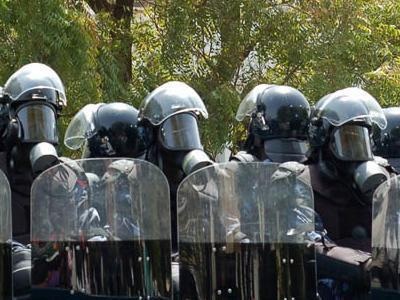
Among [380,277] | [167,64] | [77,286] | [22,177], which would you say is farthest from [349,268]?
[167,64]

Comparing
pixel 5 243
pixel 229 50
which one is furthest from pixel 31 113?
pixel 229 50

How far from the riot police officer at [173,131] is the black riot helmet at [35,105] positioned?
56 centimetres

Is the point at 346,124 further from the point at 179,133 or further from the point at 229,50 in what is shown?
the point at 229,50

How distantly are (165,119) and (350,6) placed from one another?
20.7 feet

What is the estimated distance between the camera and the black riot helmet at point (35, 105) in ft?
22.5

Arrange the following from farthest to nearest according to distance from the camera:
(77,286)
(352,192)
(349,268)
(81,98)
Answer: (81,98) → (352,192) → (349,268) → (77,286)

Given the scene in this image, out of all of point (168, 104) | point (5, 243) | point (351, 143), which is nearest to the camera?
point (5, 243)

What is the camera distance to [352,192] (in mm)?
6777

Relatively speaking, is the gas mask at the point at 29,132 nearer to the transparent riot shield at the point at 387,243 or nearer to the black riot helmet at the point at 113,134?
the black riot helmet at the point at 113,134

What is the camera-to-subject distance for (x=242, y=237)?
4574 millimetres

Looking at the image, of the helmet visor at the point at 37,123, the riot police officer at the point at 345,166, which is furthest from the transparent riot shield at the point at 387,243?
the helmet visor at the point at 37,123

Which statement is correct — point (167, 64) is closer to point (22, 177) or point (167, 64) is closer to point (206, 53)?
point (206, 53)

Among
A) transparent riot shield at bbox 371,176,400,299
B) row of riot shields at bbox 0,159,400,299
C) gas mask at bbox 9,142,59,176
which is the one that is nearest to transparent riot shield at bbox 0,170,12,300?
row of riot shields at bbox 0,159,400,299

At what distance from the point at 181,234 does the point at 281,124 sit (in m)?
2.83
